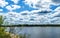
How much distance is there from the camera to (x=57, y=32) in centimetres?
620

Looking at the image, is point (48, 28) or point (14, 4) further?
point (48, 28)

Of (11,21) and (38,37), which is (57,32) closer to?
(38,37)

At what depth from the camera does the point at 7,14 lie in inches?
228

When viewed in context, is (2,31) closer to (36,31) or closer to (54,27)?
(36,31)

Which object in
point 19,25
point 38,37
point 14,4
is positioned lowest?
point 38,37

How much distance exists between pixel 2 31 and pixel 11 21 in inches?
12.1

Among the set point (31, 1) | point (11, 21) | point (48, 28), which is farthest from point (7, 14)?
point (48, 28)

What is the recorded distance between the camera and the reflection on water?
581cm

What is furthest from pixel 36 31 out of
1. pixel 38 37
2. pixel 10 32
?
pixel 10 32

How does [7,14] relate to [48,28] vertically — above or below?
above

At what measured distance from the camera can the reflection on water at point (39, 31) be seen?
5.81 metres

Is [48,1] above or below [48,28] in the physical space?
above

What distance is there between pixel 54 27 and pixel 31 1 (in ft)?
2.80

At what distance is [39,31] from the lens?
609 cm
